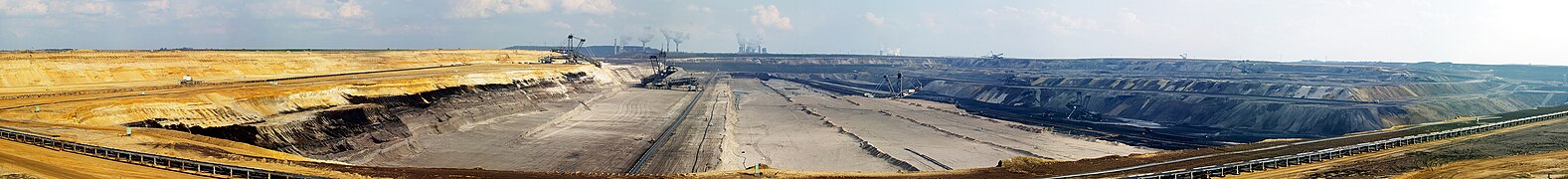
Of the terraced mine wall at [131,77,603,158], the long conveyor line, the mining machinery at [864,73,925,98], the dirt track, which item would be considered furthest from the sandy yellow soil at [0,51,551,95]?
the mining machinery at [864,73,925,98]

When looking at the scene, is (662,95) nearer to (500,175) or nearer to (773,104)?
(773,104)

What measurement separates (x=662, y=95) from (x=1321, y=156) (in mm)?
94348

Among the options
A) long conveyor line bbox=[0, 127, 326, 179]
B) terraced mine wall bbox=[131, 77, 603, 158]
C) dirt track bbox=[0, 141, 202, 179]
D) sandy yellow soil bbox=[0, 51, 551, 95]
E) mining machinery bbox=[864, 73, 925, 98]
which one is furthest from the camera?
mining machinery bbox=[864, 73, 925, 98]

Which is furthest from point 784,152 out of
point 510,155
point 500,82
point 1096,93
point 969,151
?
point 1096,93

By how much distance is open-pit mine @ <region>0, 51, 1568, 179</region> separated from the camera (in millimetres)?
34125

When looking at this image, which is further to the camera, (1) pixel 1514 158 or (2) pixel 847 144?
(2) pixel 847 144

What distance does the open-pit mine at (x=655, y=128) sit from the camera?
34.1 metres

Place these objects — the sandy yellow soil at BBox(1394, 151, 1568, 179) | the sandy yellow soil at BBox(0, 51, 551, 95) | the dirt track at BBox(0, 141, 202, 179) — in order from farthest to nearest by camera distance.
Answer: the sandy yellow soil at BBox(0, 51, 551, 95)
the sandy yellow soil at BBox(1394, 151, 1568, 179)
the dirt track at BBox(0, 141, 202, 179)

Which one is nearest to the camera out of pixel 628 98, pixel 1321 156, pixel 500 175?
pixel 500 175

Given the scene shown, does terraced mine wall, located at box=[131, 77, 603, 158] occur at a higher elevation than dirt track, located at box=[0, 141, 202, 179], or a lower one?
lower

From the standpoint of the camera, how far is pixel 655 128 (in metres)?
74.3

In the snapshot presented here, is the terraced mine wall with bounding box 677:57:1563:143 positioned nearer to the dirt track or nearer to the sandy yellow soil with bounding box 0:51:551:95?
the dirt track

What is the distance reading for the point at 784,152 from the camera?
61.6 meters

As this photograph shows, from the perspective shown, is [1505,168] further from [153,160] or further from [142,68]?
[142,68]
